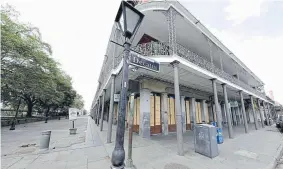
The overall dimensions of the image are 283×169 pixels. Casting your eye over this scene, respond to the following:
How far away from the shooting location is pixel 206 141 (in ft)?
17.0

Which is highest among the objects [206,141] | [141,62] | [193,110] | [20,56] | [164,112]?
[20,56]

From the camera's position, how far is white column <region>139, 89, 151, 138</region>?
335 inches

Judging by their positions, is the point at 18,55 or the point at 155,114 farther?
the point at 18,55

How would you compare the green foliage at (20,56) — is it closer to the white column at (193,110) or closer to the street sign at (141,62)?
the street sign at (141,62)

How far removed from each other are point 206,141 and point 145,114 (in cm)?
438

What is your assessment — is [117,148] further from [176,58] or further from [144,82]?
[144,82]

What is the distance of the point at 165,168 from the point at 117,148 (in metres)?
2.67

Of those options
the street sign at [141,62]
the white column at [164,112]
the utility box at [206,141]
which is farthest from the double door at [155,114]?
the street sign at [141,62]

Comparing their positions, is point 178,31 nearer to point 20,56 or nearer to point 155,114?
point 155,114

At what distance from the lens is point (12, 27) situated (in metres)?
13.2

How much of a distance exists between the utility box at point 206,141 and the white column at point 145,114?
3.69 meters

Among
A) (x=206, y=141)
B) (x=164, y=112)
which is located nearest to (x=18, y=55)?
(x=164, y=112)

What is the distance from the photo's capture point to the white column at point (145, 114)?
8.50 metres

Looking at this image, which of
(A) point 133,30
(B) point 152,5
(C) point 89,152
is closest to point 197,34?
(B) point 152,5
